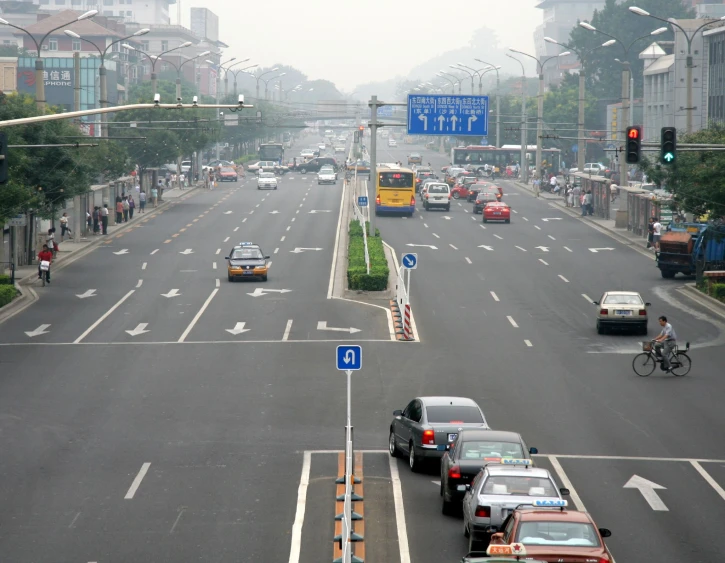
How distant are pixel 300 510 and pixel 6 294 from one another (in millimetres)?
26820

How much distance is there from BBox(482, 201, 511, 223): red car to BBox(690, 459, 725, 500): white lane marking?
51568 millimetres

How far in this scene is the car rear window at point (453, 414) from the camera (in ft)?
69.8

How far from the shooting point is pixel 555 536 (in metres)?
13.8

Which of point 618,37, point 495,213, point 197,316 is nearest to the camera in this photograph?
point 197,316

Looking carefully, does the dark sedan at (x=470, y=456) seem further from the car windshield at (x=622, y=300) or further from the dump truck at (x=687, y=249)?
the dump truck at (x=687, y=249)

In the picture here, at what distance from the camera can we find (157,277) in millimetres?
50156

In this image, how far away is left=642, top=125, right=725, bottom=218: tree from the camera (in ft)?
145

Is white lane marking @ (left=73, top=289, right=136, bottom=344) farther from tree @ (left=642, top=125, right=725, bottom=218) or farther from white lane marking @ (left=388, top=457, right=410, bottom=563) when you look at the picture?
tree @ (left=642, top=125, right=725, bottom=218)

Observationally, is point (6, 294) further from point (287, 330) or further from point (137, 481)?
point (137, 481)

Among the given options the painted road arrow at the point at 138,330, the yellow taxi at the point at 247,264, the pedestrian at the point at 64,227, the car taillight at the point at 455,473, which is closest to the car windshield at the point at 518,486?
the car taillight at the point at 455,473

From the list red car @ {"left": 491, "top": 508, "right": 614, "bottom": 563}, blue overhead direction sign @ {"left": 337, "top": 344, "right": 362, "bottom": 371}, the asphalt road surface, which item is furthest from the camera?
blue overhead direction sign @ {"left": 337, "top": 344, "right": 362, "bottom": 371}

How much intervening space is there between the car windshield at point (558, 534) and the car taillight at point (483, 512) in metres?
1.90

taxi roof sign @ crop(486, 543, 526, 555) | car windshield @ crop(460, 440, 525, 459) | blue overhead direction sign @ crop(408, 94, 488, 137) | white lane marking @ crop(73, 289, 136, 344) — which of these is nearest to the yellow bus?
blue overhead direction sign @ crop(408, 94, 488, 137)

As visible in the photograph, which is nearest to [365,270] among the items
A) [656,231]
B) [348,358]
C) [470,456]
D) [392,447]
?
[656,231]
